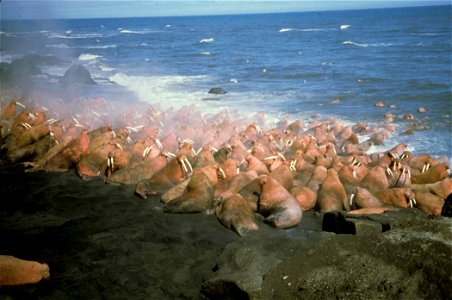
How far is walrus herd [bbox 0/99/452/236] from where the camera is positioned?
705cm

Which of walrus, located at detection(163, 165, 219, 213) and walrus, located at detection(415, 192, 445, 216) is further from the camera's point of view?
walrus, located at detection(163, 165, 219, 213)

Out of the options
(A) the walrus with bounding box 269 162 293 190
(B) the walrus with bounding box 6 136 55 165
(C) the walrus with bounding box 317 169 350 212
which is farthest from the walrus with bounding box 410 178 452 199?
(B) the walrus with bounding box 6 136 55 165

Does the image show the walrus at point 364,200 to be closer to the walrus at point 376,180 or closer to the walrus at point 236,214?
the walrus at point 376,180

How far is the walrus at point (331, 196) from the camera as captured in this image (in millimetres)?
7076

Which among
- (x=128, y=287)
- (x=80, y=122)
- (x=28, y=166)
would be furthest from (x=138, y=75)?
(x=128, y=287)

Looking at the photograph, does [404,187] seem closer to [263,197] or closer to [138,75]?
[263,197]

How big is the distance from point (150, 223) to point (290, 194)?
2.51 meters

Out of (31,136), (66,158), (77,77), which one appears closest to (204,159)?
(66,158)

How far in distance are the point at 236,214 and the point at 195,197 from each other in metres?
0.98

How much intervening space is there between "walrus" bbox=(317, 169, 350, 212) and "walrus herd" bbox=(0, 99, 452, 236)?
0.02m

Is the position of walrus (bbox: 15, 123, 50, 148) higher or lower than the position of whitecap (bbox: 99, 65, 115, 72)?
higher

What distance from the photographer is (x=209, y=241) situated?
617 centimetres

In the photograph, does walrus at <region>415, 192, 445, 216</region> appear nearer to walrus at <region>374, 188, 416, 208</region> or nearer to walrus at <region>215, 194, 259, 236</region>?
walrus at <region>374, 188, 416, 208</region>

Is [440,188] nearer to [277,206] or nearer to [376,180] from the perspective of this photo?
[376,180]
